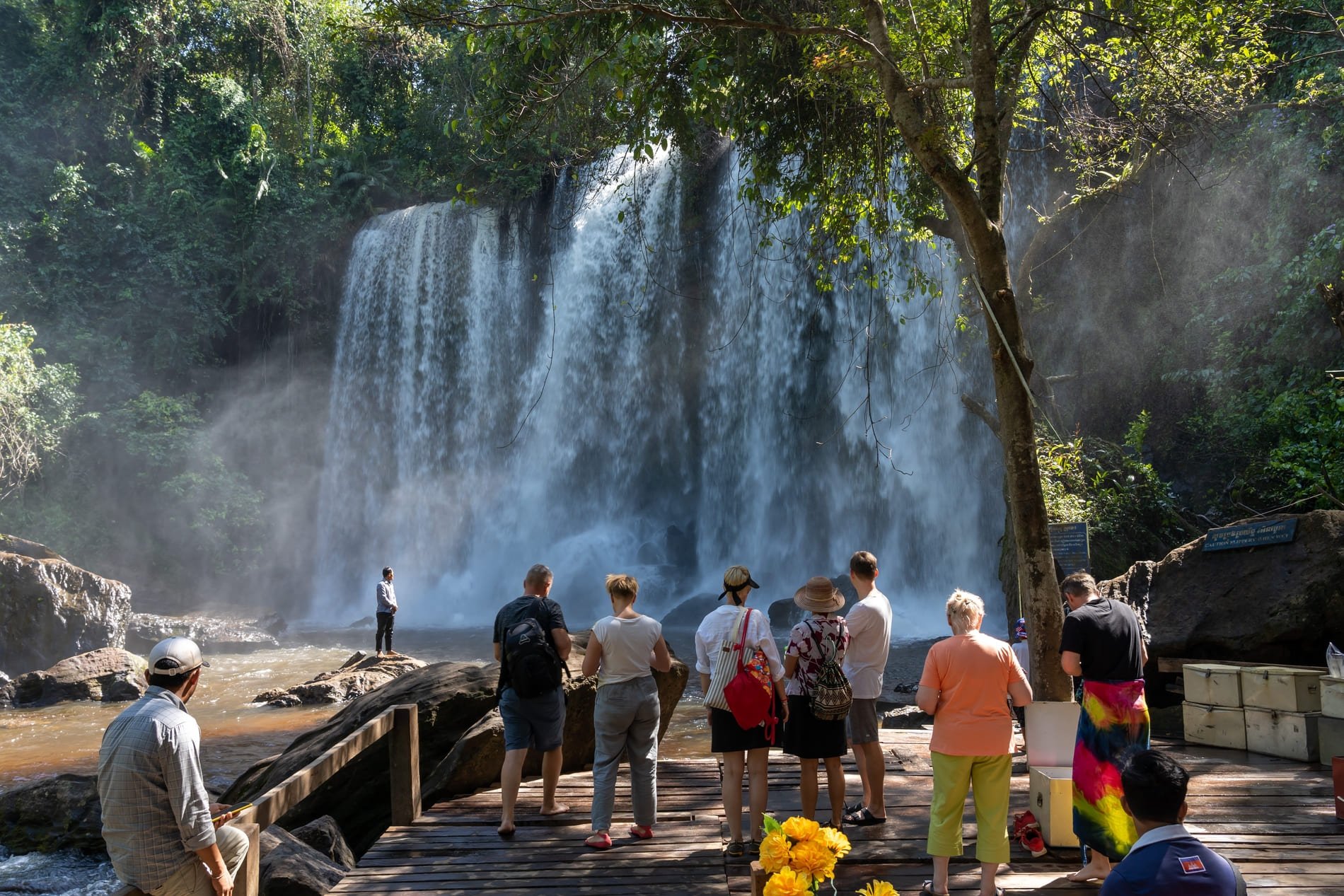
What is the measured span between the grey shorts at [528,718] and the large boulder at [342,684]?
8.24m

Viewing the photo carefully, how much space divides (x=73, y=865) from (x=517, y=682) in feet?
17.0

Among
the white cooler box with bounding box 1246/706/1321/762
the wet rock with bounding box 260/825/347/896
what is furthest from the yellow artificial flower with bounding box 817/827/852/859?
the white cooler box with bounding box 1246/706/1321/762

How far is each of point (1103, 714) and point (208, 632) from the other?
21.7 m

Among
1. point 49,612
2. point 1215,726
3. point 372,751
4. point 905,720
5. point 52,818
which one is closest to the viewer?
point 1215,726

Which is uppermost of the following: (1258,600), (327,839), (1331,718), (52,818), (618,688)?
(1258,600)

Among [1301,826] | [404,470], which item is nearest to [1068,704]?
[1301,826]

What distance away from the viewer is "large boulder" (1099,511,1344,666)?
7957 millimetres

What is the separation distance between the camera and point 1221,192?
54.0 feet

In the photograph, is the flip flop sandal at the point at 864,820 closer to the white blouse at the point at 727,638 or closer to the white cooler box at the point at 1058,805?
the white cooler box at the point at 1058,805

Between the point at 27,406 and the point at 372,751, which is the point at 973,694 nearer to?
the point at 372,751

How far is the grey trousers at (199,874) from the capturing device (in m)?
3.32

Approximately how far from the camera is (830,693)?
4.96m

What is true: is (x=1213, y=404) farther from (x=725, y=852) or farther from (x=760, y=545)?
(x=725, y=852)

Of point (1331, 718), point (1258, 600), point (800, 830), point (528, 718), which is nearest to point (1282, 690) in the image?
point (1331, 718)
